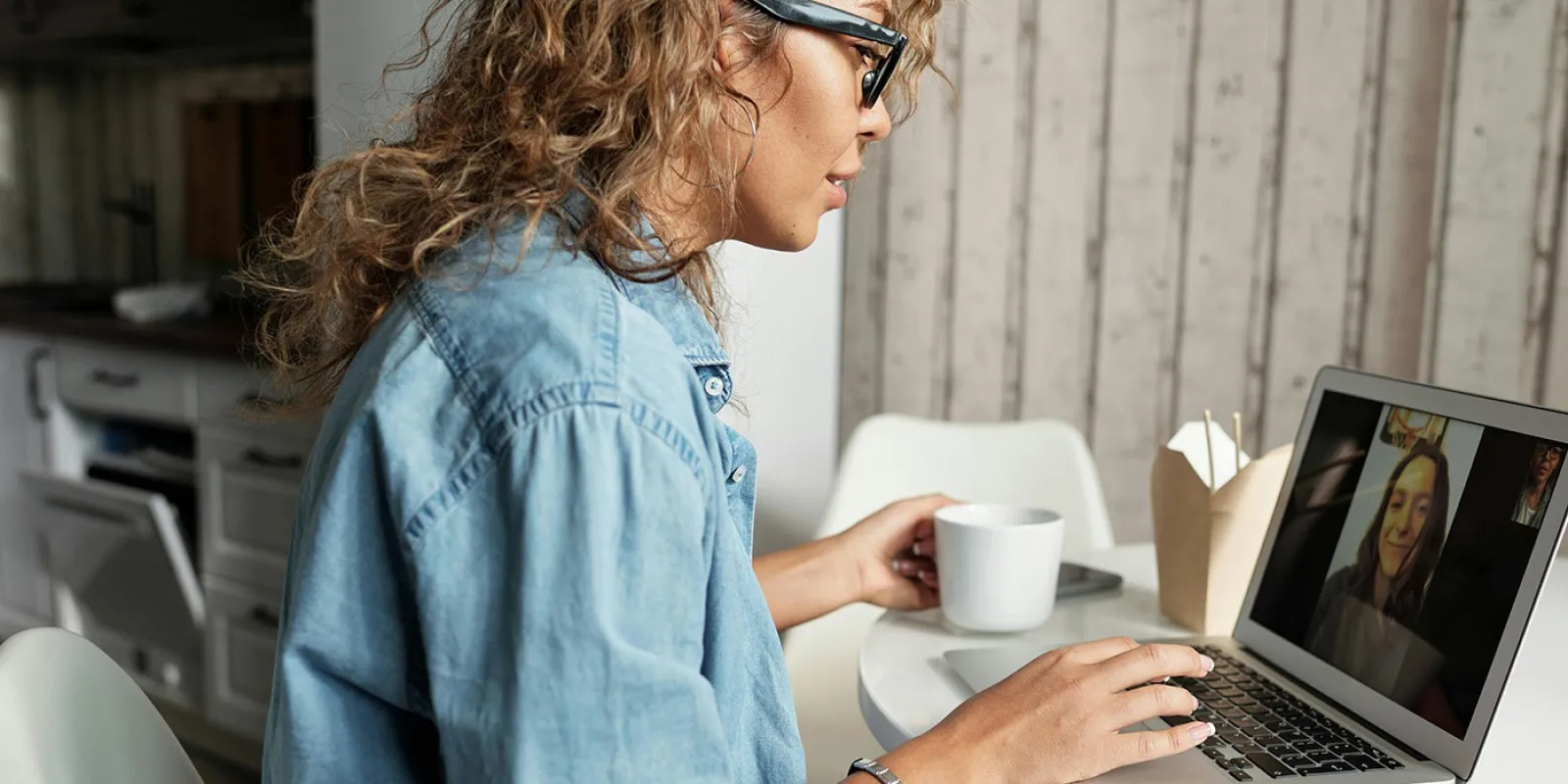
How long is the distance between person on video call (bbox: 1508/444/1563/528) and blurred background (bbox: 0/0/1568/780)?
0.88 meters

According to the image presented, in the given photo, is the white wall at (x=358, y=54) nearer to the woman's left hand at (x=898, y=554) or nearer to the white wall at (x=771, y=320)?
the white wall at (x=771, y=320)

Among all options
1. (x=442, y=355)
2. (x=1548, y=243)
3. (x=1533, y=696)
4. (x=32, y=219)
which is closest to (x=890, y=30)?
(x=442, y=355)

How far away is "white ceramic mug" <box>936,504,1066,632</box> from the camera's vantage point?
1.04m

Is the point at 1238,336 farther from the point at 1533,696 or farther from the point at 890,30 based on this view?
the point at 890,30

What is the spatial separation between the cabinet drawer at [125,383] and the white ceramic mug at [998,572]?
2.12 meters

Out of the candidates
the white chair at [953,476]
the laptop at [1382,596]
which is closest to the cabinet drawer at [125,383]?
the white chair at [953,476]

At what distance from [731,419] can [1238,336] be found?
2.81ft

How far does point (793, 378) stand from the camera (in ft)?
7.68

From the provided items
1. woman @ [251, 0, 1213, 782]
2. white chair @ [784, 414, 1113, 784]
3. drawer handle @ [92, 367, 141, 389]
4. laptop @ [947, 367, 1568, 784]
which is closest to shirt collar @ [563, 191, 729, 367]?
woman @ [251, 0, 1213, 782]

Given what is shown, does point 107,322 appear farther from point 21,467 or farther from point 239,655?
point 239,655

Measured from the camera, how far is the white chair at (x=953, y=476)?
1709 mm

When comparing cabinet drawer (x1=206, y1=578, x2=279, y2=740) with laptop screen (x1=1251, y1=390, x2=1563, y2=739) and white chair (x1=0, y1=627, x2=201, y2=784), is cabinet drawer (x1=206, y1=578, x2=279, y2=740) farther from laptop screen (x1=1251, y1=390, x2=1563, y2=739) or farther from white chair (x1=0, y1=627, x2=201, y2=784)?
laptop screen (x1=1251, y1=390, x2=1563, y2=739)

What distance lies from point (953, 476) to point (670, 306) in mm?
1132

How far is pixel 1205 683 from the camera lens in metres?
0.92
